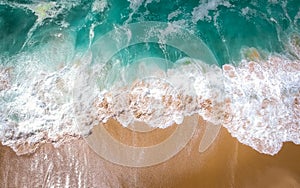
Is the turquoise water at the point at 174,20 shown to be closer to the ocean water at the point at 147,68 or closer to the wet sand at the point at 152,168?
the ocean water at the point at 147,68

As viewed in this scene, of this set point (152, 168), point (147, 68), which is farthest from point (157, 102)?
point (152, 168)

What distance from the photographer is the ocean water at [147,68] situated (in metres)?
11.5

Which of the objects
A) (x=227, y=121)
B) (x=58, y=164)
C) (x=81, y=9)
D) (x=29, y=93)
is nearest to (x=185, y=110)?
(x=227, y=121)

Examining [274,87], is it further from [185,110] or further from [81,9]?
[81,9]

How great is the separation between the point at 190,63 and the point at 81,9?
5678 mm

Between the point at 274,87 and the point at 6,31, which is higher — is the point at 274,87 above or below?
below

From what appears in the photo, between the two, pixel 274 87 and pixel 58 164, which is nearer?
pixel 58 164

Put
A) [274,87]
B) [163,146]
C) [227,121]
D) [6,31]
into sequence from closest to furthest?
[163,146] → [227,121] → [274,87] → [6,31]

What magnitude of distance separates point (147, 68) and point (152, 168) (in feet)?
12.9

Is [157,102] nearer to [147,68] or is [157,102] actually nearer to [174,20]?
[147,68]

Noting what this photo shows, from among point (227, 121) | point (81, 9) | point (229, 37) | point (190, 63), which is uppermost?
point (81, 9)

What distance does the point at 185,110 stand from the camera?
11766mm

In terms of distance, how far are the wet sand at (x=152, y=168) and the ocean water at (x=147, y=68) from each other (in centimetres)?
50

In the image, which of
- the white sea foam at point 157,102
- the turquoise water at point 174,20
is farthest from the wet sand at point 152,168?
the turquoise water at point 174,20
